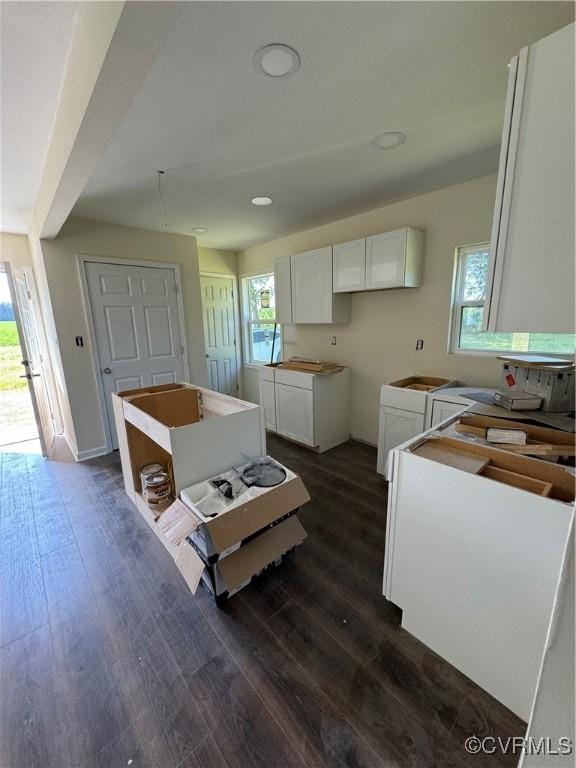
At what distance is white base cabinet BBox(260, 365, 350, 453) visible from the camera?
10.8ft

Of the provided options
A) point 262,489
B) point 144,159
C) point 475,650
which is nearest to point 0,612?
point 262,489

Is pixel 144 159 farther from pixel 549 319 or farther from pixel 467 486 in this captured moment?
pixel 467 486

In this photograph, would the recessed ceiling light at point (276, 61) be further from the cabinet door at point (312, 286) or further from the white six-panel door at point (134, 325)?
the white six-panel door at point (134, 325)

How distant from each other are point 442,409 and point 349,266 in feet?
5.38

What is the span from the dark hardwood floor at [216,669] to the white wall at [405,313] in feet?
5.24

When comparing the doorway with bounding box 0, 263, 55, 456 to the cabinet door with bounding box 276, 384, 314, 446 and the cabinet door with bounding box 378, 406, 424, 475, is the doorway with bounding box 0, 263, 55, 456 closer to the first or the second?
the cabinet door with bounding box 276, 384, 314, 446

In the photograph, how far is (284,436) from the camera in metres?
3.74

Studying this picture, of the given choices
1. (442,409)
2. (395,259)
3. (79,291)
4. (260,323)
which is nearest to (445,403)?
(442,409)

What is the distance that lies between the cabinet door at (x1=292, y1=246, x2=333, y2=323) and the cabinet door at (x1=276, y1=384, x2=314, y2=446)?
85 cm

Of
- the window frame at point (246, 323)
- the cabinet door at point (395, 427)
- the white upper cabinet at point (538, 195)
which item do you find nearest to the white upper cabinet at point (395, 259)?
the cabinet door at point (395, 427)

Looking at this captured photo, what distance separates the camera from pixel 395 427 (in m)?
2.69

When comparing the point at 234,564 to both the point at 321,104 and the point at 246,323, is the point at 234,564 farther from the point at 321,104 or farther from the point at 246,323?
the point at 246,323

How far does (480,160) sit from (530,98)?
5.12 feet

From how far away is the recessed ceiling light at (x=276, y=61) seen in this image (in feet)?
3.97
